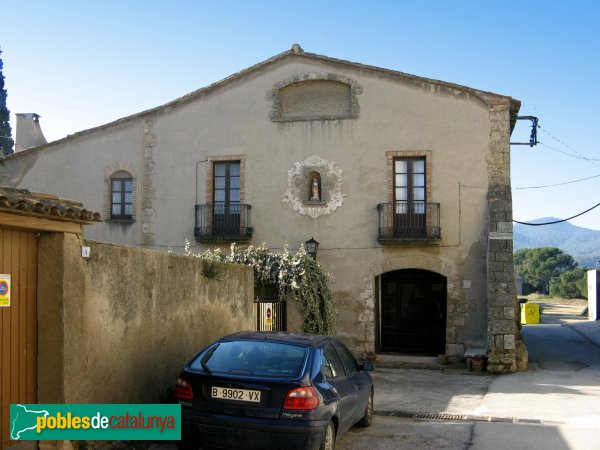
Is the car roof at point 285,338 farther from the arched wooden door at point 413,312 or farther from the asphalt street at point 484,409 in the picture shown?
the arched wooden door at point 413,312

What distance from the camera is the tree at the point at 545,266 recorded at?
8450 cm

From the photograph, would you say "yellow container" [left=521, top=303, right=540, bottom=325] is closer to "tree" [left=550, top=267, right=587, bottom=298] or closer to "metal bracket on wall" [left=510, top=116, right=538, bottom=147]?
"metal bracket on wall" [left=510, top=116, right=538, bottom=147]

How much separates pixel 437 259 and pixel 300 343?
10.2m

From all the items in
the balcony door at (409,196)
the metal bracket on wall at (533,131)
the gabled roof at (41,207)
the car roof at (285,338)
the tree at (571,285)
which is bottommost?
the tree at (571,285)

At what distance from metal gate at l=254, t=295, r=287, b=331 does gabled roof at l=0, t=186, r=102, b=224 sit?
7.05 meters

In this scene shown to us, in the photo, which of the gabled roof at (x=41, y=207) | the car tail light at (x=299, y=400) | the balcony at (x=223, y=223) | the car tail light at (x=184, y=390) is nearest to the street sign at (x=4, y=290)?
the gabled roof at (x=41, y=207)

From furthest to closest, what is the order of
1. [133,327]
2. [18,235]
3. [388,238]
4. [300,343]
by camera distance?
1. [388,238]
2. [133,327]
3. [300,343]
4. [18,235]

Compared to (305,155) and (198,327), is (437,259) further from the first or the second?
(198,327)

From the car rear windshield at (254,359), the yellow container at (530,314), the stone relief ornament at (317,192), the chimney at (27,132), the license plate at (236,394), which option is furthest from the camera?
the yellow container at (530,314)

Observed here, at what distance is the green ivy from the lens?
13.7 m

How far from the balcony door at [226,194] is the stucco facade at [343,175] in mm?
120

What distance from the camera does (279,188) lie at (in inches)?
677

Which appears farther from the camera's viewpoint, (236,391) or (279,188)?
(279,188)

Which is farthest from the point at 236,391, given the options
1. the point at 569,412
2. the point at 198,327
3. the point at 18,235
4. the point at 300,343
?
the point at 569,412
